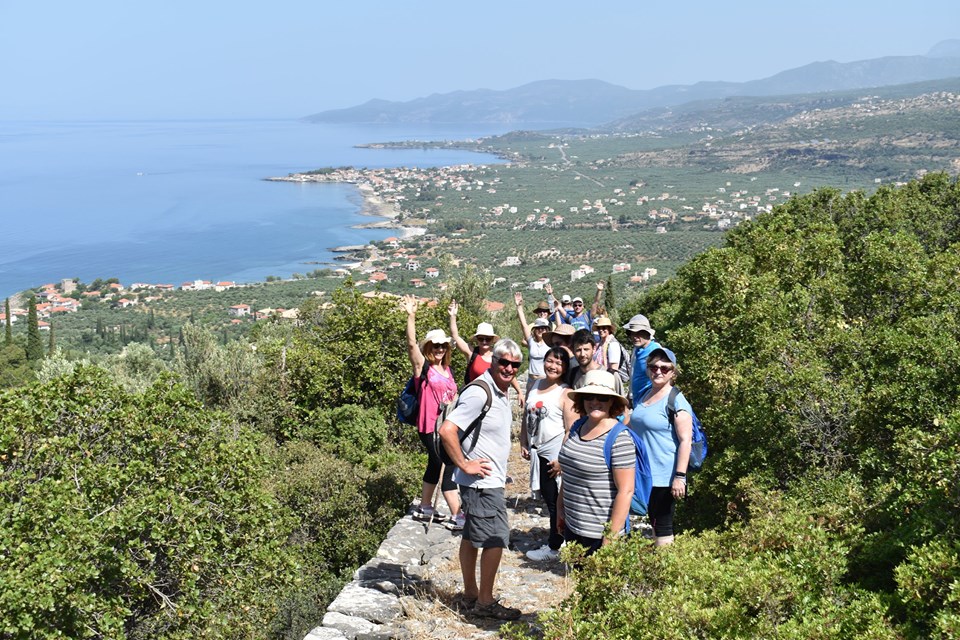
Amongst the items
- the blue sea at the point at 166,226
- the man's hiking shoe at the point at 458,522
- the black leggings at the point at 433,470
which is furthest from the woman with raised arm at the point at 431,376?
the blue sea at the point at 166,226

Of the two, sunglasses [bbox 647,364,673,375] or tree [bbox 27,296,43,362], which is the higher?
sunglasses [bbox 647,364,673,375]

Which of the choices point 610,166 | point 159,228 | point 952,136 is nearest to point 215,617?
point 159,228

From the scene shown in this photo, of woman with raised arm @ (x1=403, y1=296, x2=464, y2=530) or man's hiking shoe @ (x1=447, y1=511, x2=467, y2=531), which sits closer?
woman with raised arm @ (x1=403, y1=296, x2=464, y2=530)

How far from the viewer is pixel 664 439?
16.4 ft

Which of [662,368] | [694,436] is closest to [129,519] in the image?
[662,368]

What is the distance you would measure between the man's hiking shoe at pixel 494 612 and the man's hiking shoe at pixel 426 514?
185 centimetres

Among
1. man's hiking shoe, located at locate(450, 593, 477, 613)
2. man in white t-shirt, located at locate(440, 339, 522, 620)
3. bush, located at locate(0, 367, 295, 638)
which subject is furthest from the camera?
bush, located at locate(0, 367, 295, 638)

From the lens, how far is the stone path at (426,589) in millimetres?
4996

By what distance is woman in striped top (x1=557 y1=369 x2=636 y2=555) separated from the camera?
4.18 metres

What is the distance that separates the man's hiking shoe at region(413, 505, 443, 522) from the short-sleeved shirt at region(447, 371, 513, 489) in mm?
2279

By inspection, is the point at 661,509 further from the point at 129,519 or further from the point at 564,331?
the point at 129,519

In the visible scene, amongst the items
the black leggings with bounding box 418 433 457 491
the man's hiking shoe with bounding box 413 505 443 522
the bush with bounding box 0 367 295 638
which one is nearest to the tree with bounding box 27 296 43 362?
the bush with bounding box 0 367 295 638

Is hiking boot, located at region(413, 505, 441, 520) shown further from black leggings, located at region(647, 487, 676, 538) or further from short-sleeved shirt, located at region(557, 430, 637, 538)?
short-sleeved shirt, located at region(557, 430, 637, 538)

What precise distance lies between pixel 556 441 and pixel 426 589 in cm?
144
